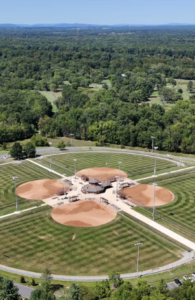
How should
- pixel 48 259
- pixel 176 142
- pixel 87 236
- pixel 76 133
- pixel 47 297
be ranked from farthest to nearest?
pixel 76 133
pixel 176 142
pixel 87 236
pixel 48 259
pixel 47 297

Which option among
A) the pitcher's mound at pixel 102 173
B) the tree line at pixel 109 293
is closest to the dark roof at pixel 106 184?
the pitcher's mound at pixel 102 173

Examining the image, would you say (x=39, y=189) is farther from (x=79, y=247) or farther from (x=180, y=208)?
(x=180, y=208)

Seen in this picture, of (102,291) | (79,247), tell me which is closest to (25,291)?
(102,291)

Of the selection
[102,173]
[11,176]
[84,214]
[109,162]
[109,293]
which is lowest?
[84,214]

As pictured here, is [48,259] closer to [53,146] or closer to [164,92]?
[53,146]

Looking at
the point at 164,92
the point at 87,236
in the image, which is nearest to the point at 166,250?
the point at 87,236

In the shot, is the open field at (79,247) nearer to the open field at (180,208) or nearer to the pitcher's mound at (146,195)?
the open field at (180,208)

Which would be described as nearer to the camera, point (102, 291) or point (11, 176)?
point (102, 291)

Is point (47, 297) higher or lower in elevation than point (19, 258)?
higher
